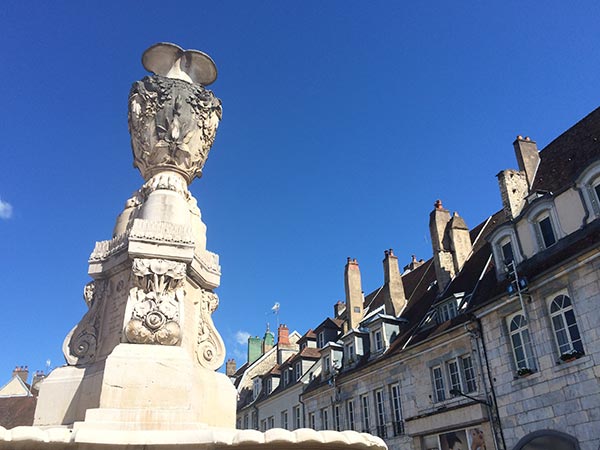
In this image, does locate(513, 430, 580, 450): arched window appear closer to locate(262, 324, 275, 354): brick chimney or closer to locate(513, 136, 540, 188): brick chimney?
locate(513, 136, 540, 188): brick chimney

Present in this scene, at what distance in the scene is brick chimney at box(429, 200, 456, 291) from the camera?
22045 millimetres

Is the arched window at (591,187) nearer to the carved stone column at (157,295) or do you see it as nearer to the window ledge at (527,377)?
the window ledge at (527,377)

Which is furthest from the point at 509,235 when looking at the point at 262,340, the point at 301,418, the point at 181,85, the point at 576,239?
the point at 262,340

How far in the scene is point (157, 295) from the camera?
5.63 m

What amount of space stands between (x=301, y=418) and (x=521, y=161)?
18536 millimetres

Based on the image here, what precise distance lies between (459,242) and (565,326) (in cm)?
865

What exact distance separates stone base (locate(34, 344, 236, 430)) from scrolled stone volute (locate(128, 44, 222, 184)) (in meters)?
2.75

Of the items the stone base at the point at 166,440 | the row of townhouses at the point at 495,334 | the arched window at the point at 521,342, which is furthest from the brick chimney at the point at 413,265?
the stone base at the point at 166,440

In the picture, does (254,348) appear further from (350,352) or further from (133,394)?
(133,394)

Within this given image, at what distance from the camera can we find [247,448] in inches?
155

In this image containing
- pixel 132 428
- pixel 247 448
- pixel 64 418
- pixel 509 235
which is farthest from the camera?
pixel 509 235

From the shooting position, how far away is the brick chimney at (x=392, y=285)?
82.1ft

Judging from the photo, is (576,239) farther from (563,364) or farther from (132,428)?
(132,428)

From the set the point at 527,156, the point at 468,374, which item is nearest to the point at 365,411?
the point at 468,374
